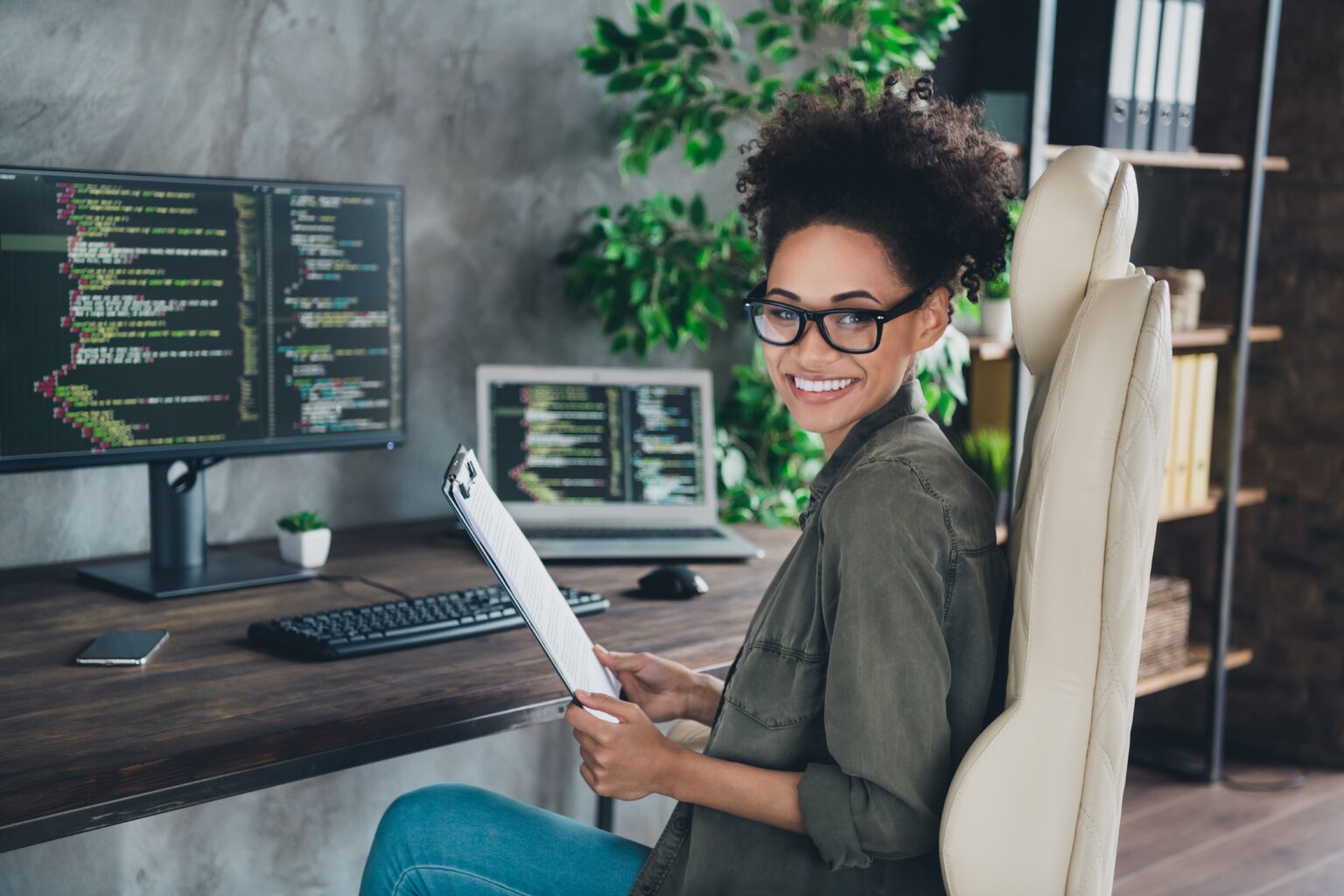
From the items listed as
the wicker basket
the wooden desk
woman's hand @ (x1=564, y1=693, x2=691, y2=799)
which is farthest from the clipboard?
the wicker basket

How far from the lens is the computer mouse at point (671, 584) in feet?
6.07

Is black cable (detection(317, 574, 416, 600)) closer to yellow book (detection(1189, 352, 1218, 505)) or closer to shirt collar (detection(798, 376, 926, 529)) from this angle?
shirt collar (detection(798, 376, 926, 529))

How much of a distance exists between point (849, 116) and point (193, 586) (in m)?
1.06

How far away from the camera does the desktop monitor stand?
5.54ft

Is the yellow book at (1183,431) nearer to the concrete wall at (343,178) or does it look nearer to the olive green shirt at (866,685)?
the concrete wall at (343,178)

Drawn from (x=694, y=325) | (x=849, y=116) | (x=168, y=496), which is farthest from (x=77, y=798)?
(x=694, y=325)

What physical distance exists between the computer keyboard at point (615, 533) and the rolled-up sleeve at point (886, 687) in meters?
1.05

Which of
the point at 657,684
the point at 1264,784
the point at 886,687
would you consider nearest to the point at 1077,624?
the point at 886,687

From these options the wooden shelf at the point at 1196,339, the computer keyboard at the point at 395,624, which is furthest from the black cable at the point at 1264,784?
the computer keyboard at the point at 395,624

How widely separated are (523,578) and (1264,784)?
8.50 ft

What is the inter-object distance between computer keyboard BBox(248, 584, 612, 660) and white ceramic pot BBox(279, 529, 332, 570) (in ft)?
0.89

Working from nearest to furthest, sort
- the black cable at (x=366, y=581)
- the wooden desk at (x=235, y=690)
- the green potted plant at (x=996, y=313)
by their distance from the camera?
1. the wooden desk at (x=235, y=690)
2. the black cable at (x=366, y=581)
3. the green potted plant at (x=996, y=313)

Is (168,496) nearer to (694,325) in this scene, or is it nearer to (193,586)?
(193,586)

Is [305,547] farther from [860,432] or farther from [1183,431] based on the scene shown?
[1183,431]
